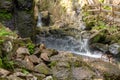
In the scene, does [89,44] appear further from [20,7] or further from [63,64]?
[63,64]

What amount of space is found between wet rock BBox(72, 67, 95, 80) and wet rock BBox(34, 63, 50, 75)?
29.3 inches

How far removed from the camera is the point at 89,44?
1573 centimetres

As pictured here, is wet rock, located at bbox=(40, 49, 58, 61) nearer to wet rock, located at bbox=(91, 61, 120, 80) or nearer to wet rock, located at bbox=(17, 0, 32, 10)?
wet rock, located at bbox=(91, 61, 120, 80)

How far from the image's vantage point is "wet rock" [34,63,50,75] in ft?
24.3

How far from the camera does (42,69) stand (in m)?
7.46

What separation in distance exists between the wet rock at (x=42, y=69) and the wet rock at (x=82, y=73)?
29.3 inches

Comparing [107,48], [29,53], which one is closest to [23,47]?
[29,53]

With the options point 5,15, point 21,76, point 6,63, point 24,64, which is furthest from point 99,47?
point 21,76

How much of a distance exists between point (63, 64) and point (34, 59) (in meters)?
0.84

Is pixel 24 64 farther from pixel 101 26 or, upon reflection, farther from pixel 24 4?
pixel 101 26

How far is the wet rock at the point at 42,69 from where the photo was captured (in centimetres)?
741

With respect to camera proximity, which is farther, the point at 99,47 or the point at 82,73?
the point at 99,47

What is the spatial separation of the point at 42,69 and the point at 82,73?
112cm


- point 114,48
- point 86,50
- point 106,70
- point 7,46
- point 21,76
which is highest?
point 7,46
